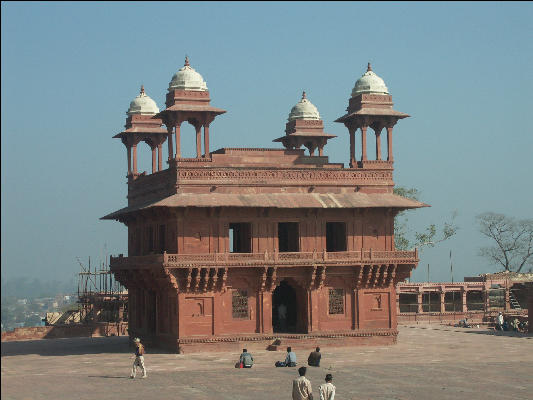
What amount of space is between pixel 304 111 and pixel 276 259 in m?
14.6

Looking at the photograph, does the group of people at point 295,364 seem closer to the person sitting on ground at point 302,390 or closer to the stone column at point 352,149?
the person sitting on ground at point 302,390

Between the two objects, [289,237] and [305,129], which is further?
[305,129]

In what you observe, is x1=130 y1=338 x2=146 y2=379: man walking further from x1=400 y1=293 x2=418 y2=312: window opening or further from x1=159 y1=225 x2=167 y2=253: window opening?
x1=400 y1=293 x2=418 y2=312: window opening

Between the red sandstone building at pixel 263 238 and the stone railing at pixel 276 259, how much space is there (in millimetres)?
53

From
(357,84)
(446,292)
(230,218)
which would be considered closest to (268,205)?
(230,218)

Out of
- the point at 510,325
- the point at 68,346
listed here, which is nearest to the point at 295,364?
the point at 68,346

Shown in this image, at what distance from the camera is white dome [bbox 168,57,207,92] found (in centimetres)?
4397

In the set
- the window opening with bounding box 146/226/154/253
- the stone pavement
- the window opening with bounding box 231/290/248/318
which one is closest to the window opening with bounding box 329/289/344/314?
the stone pavement

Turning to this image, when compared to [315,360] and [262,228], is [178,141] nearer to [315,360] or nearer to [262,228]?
[262,228]

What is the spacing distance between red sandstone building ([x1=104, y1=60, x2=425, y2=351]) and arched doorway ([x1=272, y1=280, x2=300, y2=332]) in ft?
0.49

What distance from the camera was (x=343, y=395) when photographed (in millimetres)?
29406

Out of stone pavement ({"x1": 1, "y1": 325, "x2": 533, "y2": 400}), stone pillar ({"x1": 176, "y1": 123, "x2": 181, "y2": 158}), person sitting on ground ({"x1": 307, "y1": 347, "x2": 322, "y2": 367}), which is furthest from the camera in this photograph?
stone pillar ({"x1": 176, "y1": 123, "x2": 181, "y2": 158})

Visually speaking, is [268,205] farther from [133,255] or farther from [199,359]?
[133,255]

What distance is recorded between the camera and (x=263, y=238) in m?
43.3
